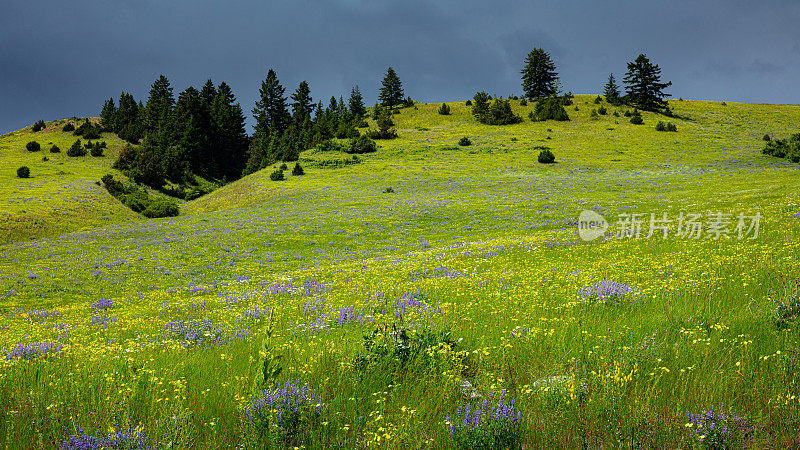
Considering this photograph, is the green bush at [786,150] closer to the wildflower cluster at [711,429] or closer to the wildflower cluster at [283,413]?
the wildflower cluster at [711,429]

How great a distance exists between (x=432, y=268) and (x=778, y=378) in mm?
10112

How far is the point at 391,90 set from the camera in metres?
120

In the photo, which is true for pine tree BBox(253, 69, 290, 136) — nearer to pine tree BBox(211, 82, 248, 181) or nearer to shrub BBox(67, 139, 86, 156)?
pine tree BBox(211, 82, 248, 181)

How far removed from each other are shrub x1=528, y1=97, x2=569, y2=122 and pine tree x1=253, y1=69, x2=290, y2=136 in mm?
83239

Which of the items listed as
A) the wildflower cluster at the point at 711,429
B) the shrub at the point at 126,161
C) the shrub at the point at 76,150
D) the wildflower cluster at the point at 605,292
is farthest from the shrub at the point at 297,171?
the wildflower cluster at the point at 711,429

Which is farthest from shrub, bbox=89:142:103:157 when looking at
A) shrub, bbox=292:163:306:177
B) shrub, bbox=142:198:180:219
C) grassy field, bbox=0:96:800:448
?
grassy field, bbox=0:96:800:448

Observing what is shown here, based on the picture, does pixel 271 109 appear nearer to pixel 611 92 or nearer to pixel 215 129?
pixel 215 129

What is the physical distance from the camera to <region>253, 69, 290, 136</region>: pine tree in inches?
4894

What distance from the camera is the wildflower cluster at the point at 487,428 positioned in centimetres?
263

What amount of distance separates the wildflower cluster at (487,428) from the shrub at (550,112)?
102m

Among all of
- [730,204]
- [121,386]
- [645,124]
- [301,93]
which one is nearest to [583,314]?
[121,386]

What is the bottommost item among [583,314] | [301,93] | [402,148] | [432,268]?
[432,268]

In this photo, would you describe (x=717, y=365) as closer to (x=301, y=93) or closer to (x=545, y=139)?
(x=545, y=139)

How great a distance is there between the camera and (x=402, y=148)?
7731 centimetres
